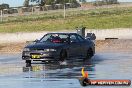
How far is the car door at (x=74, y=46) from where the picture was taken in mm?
27703

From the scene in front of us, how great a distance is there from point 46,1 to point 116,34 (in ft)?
190

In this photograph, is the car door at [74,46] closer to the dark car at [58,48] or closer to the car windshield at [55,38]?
the dark car at [58,48]

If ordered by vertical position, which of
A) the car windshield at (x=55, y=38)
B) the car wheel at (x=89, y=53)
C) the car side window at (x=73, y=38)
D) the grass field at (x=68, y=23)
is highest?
the car windshield at (x=55, y=38)

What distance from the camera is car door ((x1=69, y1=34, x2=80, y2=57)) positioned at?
2770 cm


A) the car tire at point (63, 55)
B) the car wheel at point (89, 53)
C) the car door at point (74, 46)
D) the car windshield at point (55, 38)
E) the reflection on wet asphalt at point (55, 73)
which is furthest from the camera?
the car wheel at point (89, 53)

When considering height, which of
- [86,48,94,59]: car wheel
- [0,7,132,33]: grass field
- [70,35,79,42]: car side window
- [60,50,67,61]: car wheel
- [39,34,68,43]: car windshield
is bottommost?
[0,7,132,33]: grass field

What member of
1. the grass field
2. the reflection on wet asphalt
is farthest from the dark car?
the grass field

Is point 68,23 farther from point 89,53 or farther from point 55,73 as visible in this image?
point 55,73

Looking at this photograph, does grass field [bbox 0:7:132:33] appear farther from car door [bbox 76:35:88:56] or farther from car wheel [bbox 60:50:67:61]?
car wheel [bbox 60:50:67:61]

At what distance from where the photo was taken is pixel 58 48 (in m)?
26.2

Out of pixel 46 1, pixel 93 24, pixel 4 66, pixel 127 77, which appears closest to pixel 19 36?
pixel 93 24

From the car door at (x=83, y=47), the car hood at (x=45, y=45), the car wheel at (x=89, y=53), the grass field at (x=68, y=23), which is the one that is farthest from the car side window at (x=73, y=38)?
the grass field at (x=68, y=23)

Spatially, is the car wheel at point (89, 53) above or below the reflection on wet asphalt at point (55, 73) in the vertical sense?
below

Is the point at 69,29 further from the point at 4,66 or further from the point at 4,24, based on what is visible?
the point at 4,66
